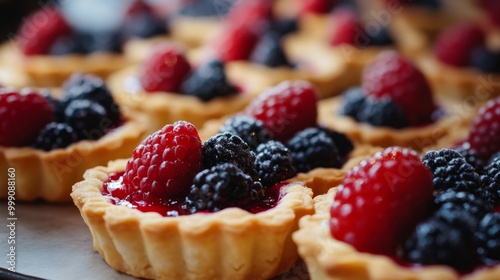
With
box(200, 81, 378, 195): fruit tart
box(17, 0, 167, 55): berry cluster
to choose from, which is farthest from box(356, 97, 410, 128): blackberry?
box(17, 0, 167, 55): berry cluster

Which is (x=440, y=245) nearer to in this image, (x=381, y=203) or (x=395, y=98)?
(x=381, y=203)

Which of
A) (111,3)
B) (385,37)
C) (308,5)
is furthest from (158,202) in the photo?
(111,3)

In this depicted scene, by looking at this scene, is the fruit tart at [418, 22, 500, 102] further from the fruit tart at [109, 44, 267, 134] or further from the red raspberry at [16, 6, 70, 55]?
the red raspberry at [16, 6, 70, 55]

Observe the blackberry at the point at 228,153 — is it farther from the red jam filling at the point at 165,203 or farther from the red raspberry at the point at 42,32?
the red raspberry at the point at 42,32

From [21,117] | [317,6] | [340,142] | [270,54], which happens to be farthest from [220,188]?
[317,6]

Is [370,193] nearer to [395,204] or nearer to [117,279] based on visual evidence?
[395,204]

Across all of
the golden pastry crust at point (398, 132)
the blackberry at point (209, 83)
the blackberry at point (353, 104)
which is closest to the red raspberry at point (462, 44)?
the golden pastry crust at point (398, 132)
